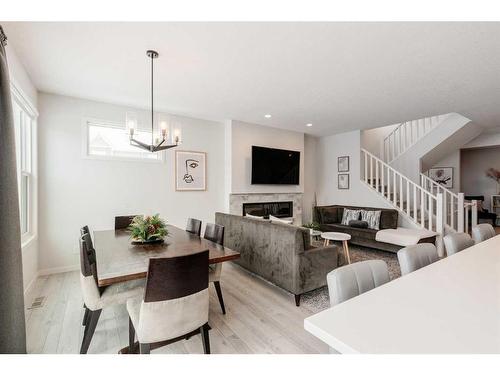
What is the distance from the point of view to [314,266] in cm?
271

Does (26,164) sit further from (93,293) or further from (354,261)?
(354,261)

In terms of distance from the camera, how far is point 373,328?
911 millimetres

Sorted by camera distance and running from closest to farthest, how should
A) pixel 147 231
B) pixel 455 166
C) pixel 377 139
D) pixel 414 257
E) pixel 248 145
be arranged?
pixel 414 257, pixel 147 231, pixel 248 145, pixel 377 139, pixel 455 166

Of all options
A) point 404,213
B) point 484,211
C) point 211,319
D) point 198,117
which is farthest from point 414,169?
point 211,319

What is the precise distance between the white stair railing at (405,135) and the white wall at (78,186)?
5430mm

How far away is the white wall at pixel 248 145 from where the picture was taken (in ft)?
16.6

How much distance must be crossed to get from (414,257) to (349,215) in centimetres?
377

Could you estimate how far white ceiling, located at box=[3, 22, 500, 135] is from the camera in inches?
81.6

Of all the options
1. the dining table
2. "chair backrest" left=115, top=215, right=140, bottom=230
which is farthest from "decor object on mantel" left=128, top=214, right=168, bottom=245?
"chair backrest" left=115, top=215, right=140, bottom=230

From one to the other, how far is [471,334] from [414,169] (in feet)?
20.2

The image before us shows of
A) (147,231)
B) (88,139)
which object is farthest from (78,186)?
(147,231)

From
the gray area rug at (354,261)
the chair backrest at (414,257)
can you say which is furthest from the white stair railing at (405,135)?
the chair backrest at (414,257)
